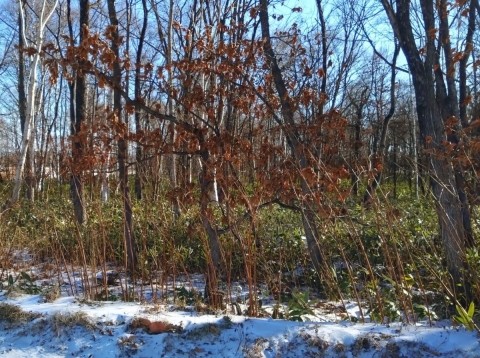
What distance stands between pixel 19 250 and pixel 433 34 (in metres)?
6.32

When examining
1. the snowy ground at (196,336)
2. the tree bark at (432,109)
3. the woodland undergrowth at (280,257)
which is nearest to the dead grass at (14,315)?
the snowy ground at (196,336)

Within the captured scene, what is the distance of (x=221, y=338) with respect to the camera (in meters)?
2.96

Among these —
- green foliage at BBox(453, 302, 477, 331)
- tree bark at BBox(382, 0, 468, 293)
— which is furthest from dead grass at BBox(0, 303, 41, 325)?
tree bark at BBox(382, 0, 468, 293)

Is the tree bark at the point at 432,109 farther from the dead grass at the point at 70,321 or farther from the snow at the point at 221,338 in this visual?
the dead grass at the point at 70,321

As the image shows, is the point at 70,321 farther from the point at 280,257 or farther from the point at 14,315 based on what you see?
the point at 280,257

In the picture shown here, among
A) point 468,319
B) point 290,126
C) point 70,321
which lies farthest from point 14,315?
point 468,319

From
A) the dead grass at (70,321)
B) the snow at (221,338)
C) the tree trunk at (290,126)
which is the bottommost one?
the snow at (221,338)

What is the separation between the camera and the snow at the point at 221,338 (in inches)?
108

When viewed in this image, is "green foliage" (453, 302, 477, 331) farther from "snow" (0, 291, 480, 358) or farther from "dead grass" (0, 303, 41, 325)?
"dead grass" (0, 303, 41, 325)

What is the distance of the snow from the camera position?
9.03 ft

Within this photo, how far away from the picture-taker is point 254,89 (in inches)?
→ 180

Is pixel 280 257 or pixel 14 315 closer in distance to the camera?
pixel 14 315

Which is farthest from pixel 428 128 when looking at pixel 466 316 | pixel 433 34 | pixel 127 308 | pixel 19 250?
pixel 19 250

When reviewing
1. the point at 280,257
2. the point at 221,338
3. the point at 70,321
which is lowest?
the point at 221,338
